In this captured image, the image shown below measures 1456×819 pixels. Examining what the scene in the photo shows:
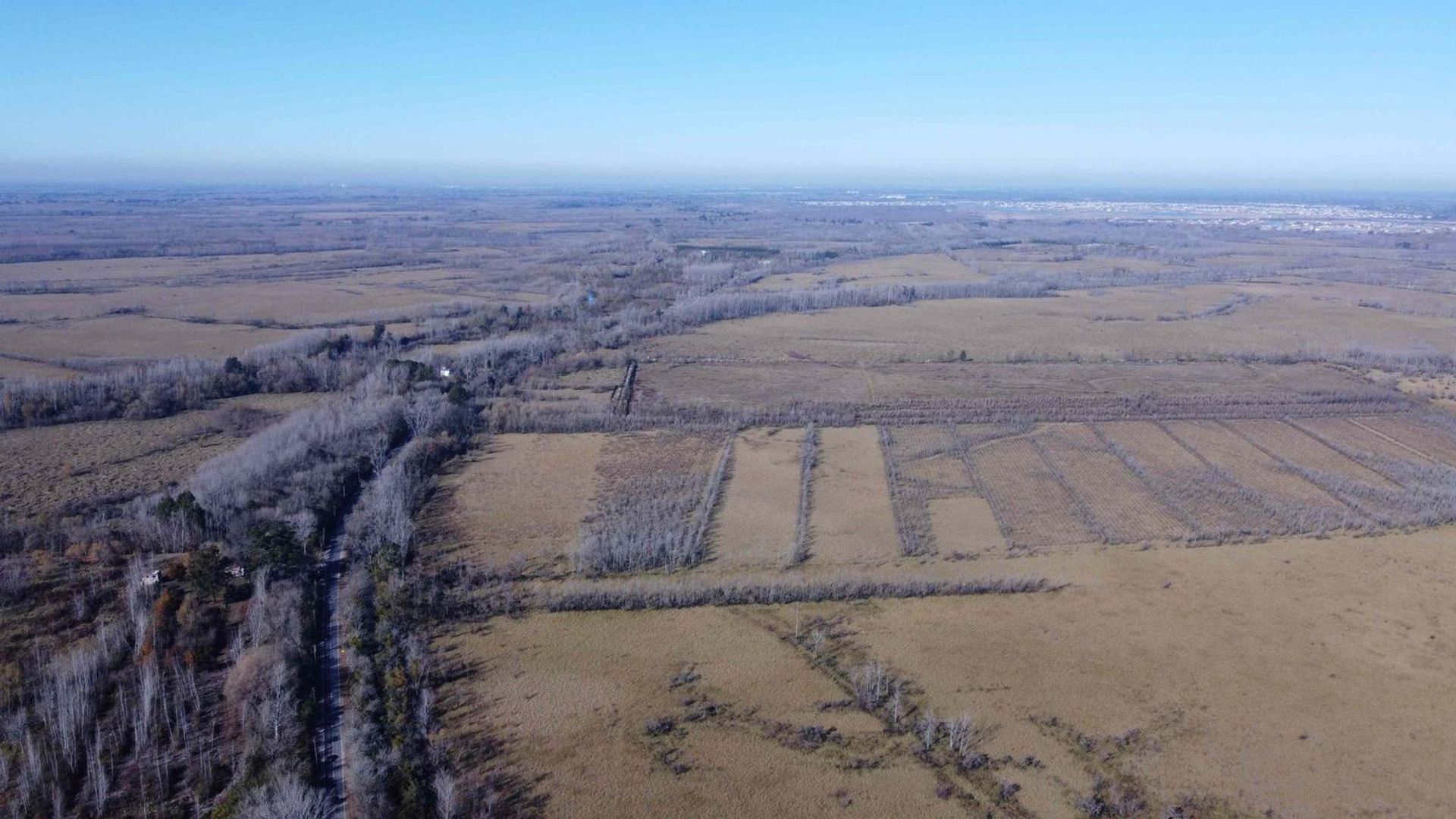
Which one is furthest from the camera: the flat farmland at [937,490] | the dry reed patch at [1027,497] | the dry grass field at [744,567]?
the dry reed patch at [1027,497]

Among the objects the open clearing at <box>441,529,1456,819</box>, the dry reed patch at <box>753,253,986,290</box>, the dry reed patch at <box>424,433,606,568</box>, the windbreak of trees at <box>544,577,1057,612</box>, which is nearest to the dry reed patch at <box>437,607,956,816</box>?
the open clearing at <box>441,529,1456,819</box>

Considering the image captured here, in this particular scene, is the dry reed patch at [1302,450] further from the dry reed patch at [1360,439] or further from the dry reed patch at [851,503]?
the dry reed patch at [851,503]

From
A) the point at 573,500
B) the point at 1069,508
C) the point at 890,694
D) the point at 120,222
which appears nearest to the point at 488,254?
the point at 120,222

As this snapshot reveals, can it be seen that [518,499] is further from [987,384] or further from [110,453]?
[987,384]

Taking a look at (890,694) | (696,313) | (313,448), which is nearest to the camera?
(890,694)

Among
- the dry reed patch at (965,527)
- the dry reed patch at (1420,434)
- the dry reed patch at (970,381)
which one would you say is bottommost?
the dry reed patch at (965,527)

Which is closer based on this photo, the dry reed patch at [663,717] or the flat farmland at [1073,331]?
the dry reed patch at [663,717]

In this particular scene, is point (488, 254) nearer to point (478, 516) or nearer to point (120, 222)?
point (120, 222)

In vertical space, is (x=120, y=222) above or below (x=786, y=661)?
above

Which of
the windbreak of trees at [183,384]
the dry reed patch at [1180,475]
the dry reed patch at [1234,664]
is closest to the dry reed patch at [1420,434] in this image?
the dry reed patch at [1180,475]
